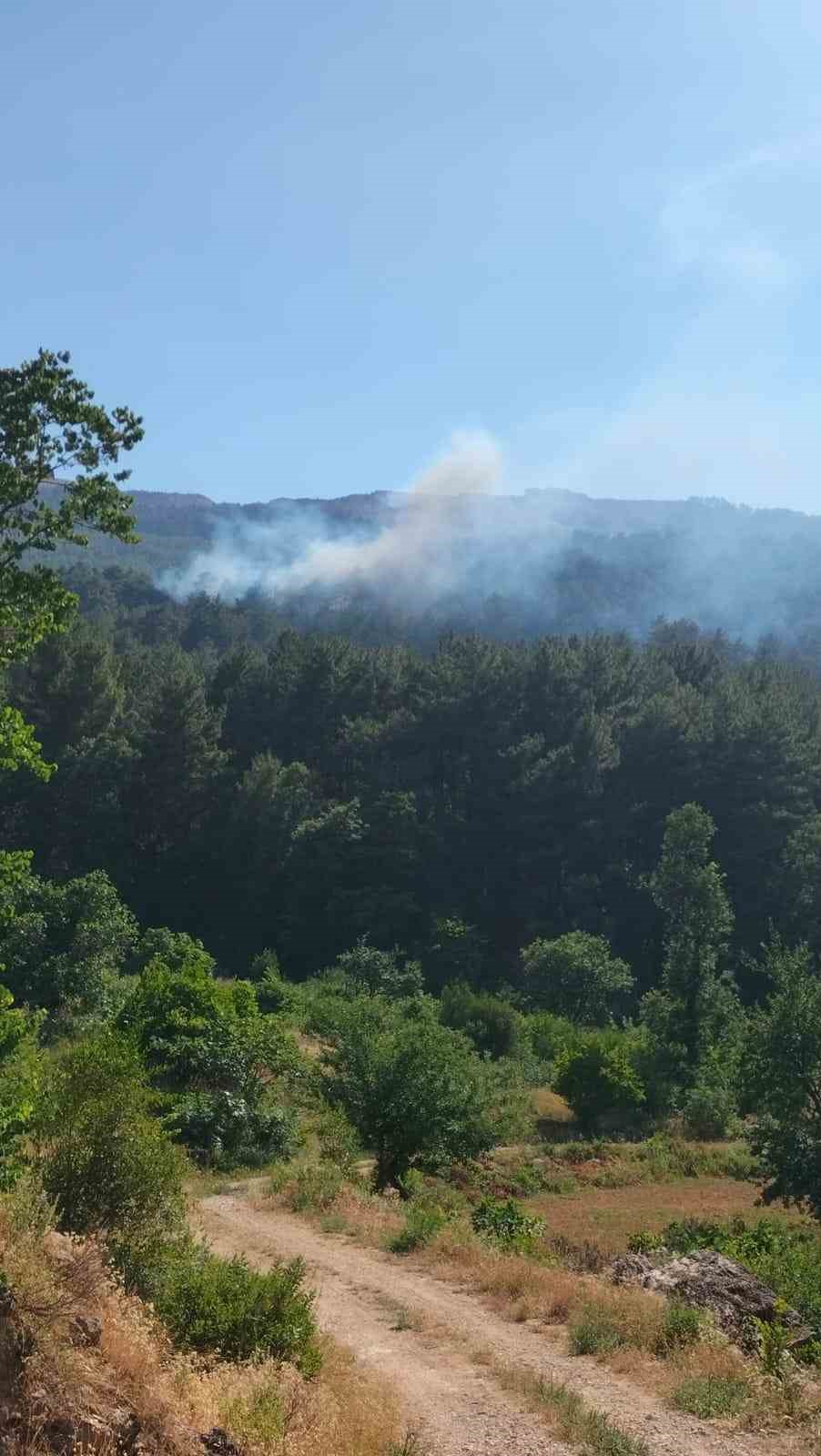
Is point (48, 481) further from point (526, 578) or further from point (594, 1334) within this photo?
point (526, 578)

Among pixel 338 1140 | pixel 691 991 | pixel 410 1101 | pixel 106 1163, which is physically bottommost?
pixel 338 1140

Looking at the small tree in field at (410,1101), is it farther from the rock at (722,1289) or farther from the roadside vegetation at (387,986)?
the rock at (722,1289)

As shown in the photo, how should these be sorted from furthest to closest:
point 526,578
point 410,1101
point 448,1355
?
1. point 526,578
2. point 410,1101
3. point 448,1355

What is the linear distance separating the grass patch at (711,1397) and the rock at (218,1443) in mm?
3916

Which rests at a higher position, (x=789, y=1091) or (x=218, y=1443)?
(x=789, y=1091)

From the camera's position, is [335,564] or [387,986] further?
[335,564]

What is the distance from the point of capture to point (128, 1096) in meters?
11.5

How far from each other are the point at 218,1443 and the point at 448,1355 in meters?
3.67

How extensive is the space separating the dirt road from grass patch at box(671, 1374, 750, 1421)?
0.60 feet

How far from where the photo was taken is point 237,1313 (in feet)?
31.8

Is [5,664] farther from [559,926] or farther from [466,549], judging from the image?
[466,549]

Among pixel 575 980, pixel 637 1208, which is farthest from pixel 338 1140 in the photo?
pixel 575 980

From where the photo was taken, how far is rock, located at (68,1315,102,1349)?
8.19m

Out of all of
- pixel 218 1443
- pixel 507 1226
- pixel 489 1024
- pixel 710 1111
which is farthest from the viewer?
pixel 489 1024
